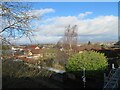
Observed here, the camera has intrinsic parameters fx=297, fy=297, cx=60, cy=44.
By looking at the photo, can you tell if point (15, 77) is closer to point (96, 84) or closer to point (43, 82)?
point (43, 82)

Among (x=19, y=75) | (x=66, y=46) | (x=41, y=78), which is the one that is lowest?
(x=41, y=78)

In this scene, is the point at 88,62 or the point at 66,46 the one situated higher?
the point at 66,46

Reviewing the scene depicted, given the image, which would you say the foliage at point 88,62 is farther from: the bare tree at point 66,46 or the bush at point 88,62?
the bare tree at point 66,46

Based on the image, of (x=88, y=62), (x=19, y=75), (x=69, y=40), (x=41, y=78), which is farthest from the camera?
(x=69, y=40)

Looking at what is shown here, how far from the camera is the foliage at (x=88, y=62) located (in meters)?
13.7

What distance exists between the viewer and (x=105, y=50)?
17266 mm

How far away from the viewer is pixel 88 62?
45.7ft

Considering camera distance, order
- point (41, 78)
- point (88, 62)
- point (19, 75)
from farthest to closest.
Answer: point (88, 62) → point (41, 78) → point (19, 75)

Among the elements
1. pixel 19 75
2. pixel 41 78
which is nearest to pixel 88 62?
pixel 41 78

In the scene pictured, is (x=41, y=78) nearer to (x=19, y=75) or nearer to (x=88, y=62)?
(x=19, y=75)

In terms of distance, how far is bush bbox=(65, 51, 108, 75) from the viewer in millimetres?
13688

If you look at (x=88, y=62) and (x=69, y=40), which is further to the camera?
(x=69, y=40)

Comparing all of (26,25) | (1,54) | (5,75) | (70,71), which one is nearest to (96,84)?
(70,71)

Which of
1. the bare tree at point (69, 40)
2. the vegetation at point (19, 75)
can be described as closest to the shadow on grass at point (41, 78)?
the vegetation at point (19, 75)
